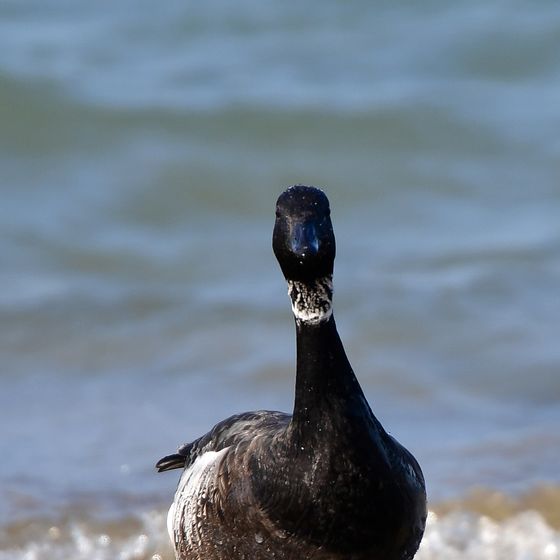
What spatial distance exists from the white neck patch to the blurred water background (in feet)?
7.48

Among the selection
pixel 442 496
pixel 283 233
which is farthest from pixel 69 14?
pixel 283 233

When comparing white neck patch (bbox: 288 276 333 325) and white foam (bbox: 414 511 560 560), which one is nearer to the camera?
white neck patch (bbox: 288 276 333 325)

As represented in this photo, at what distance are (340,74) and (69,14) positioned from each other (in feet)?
11.0

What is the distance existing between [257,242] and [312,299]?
615 centimetres

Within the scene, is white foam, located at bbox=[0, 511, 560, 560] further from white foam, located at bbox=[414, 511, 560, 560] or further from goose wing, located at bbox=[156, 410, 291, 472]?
goose wing, located at bbox=[156, 410, 291, 472]

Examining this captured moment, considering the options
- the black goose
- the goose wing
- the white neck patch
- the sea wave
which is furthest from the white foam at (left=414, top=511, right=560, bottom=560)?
the white neck patch

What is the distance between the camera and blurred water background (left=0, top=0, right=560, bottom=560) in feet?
23.4

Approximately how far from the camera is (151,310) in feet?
30.9

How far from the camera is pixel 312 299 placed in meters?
4.36

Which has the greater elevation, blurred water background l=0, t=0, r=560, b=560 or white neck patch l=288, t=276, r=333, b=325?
blurred water background l=0, t=0, r=560, b=560

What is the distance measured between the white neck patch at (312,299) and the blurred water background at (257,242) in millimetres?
2280

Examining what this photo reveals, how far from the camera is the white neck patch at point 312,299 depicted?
434 centimetres

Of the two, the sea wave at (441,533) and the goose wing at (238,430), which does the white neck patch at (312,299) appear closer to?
the goose wing at (238,430)

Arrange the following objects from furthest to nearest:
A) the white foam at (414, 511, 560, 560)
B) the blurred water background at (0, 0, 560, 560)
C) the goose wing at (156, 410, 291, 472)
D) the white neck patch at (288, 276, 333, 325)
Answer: the blurred water background at (0, 0, 560, 560) → the white foam at (414, 511, 560, 560) → the goose wing at (156, 410, 291, 472) → the white neck patch at (288, 276, 333, 325)
